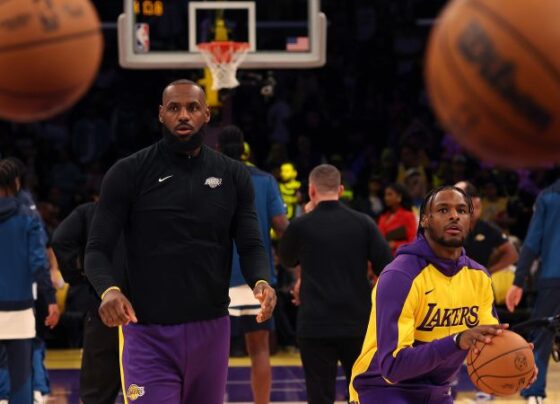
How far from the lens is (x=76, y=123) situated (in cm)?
1686

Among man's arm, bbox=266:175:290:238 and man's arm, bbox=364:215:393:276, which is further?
man's arm, bbox=266:175:290:238

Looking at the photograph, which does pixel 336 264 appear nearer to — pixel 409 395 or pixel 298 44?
pixel 409 395

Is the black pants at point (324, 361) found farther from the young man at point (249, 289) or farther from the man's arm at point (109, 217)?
the man's arm at point (109, 217)

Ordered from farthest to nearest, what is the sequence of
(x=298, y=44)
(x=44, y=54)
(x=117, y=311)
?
(x=298, y=44), (x=117, y=311), (x=44, y=54)

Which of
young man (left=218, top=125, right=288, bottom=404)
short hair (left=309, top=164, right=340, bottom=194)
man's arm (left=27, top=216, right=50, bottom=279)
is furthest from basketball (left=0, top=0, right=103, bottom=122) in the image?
man's arm (left=27, top=216, right=50, bottom=279)

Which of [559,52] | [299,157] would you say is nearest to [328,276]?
[559,52]

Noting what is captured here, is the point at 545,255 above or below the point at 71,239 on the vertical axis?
below

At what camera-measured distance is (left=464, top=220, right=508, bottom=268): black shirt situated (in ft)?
28.1

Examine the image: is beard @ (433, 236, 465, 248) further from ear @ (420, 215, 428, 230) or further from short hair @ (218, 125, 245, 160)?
short hair @ (218, 125, 245, 160)

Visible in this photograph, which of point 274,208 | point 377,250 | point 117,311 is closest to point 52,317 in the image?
point 274,208

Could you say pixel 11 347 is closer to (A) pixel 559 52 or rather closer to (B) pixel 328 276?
(B) pixel 328 276

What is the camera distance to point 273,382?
34.1ft

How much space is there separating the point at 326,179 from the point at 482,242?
5.17ft

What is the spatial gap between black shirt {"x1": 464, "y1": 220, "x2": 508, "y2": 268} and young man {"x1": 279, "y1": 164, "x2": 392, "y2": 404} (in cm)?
124
